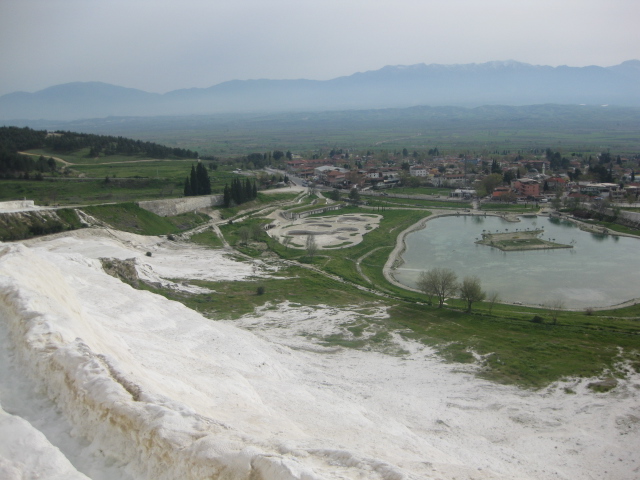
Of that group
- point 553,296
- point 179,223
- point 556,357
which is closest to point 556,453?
point 556,357

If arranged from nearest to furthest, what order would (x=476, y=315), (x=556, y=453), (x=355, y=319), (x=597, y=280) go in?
(x=556, y=453)
(x=355, y=319)
(x=476, y=315)
(x=597, y=280)

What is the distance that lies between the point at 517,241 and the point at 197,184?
38274 mm

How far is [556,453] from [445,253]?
33905 millimetres

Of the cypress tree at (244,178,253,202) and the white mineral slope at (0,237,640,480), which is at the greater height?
the cypress tree at (244,178,253,202)

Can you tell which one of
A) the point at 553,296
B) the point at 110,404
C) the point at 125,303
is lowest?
the point at 553,296

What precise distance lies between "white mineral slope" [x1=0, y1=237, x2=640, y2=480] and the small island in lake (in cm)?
3036

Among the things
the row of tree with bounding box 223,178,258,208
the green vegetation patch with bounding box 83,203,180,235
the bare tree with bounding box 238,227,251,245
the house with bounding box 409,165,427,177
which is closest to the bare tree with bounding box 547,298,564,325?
the bare tree with bounding box 238,227,251,245

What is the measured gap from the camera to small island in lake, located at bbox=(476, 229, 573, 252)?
50.1 metres

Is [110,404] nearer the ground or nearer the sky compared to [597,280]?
nearer the sky

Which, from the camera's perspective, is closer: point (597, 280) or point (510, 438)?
point (510, 438)

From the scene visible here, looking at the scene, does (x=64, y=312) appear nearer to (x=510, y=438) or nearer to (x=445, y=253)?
(x=510, y=438)

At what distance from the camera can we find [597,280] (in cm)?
3919

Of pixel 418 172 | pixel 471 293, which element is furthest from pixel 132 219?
pixel 418 172

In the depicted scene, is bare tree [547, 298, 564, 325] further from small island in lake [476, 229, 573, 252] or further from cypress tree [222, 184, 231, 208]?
cypress tree [222, 184, 231, 208]
